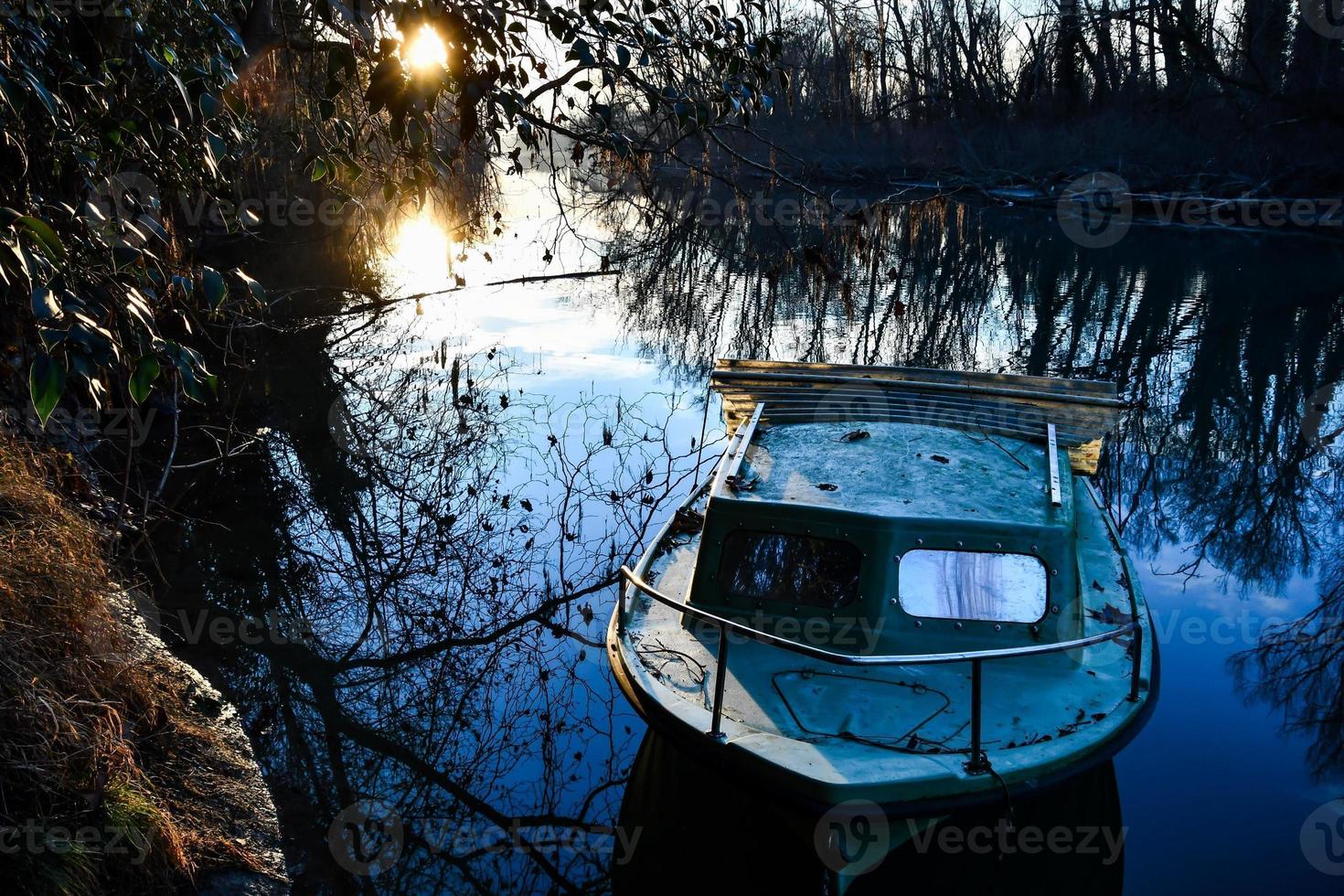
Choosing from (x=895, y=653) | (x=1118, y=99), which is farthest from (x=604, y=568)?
(x=1118, y=99)

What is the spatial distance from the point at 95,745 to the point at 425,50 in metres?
3.97

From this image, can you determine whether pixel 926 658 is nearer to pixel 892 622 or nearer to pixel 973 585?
pixel 892 622

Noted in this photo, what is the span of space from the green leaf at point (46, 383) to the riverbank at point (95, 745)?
2611 millimetres

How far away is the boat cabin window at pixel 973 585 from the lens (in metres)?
6.60

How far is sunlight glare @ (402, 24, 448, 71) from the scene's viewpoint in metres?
4.02

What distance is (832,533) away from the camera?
22.3 ft

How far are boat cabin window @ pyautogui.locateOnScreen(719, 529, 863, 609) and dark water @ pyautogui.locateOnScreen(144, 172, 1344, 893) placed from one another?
141 cm

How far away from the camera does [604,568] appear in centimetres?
1059

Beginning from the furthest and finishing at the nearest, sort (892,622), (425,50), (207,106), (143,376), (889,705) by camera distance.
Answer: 1. (892,622)
2. (889,705)
3. (425,50)
4. (207,106)
5. (143,376)

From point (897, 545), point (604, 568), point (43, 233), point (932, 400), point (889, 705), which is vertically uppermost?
point (43, 233)

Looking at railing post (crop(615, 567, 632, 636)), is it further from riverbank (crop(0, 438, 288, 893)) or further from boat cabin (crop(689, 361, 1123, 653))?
riverbank (crop(0, 438, 288, 893))

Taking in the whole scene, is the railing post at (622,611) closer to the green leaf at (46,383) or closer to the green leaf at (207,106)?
the green leaf at (207,106)

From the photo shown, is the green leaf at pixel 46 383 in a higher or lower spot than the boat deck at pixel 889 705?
higher

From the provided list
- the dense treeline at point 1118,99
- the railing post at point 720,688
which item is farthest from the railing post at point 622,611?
the dense treeline at point 1118,99
